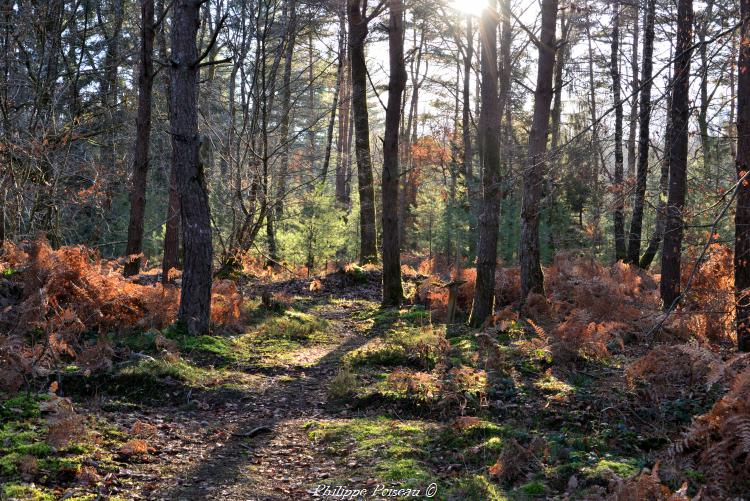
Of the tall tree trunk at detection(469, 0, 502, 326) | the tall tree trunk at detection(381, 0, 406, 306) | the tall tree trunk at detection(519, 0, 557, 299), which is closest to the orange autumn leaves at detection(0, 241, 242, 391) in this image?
the tall tree trunk at detection(381, 0, 406, 306)

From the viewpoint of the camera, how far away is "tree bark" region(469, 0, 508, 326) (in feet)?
29.6

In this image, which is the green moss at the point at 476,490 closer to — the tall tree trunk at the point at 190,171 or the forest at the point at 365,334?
the forest at the point at 365,334

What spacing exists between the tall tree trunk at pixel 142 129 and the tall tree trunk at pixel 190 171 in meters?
3.09

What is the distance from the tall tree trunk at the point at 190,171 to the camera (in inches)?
324

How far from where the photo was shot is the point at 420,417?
6.01 metres

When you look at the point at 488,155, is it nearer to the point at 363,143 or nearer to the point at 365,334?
the point at 365,334

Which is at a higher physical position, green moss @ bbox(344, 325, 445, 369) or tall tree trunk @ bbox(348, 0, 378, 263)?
tall tree trunk @ bbox(348, 0, 378, 263)

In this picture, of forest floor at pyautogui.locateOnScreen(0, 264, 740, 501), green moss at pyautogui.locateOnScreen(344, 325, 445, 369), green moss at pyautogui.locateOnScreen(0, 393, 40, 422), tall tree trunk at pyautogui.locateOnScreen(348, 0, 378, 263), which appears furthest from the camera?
tall tree trunk at pyautogui.locateOnScreen(348, 0, 378, 263)

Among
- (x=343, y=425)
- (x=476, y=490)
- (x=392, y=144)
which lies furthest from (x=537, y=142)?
(x=476, y=490)

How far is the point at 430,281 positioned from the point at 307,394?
566 cm

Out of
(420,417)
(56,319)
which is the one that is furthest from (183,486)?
(56,319)

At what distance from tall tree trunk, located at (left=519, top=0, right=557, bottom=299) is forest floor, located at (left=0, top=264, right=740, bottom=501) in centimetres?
226

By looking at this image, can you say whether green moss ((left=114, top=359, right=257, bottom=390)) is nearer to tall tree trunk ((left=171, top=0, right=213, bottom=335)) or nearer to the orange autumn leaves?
the orange autumn leaves

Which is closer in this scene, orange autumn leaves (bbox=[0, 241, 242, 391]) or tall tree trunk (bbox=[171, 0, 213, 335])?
orange autumn leaves (bbox=[0, 241, 242, 391])
